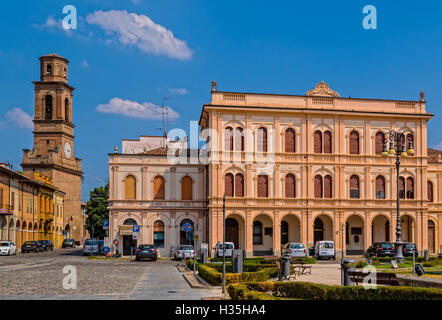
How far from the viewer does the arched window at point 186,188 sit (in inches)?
2148

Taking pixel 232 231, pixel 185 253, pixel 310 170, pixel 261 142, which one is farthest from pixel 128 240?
pixel 310 170

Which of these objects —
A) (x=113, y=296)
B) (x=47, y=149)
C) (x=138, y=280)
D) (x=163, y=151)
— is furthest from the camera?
(x=47, y=149)

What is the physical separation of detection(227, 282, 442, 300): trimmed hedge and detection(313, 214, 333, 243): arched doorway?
Answer: 35912 millimetres

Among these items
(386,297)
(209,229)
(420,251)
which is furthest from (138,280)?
(420,251)

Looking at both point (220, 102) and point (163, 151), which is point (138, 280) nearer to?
point (220, 102)

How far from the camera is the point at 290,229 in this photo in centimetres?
5412

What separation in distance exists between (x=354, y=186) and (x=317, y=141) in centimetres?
527

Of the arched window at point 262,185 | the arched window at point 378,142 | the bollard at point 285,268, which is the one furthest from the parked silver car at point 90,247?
the bollard at point 285,268

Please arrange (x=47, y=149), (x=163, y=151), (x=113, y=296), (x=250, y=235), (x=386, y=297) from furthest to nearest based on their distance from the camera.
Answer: (x=47, y=149) → (x=163, y=151) → (x=250, y=235) → (x=113, y=296) → (x=386, y=297)

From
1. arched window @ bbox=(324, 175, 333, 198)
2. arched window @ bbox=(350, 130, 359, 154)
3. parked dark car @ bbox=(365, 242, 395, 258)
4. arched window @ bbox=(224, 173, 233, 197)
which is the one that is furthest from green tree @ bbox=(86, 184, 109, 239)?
parked dark car @ bbox=(365, 242, 395, 258)

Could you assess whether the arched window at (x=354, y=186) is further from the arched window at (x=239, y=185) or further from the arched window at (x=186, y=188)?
the arched window at (x=186, y=188)

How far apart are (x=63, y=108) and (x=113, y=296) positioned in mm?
72954

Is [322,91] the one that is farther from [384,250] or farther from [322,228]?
[384,250]

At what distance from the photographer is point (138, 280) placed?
25562mm
